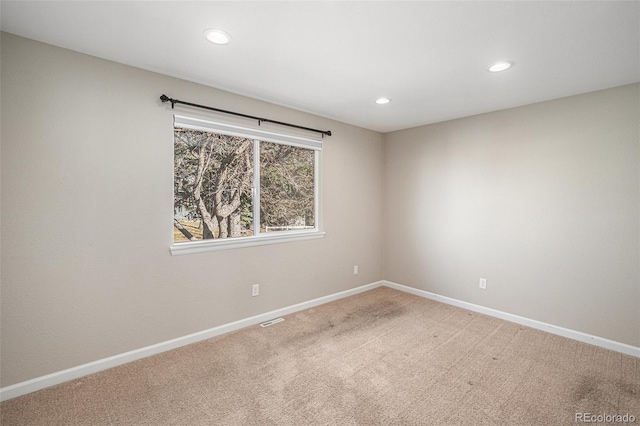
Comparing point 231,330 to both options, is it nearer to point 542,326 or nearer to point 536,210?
point 542,326

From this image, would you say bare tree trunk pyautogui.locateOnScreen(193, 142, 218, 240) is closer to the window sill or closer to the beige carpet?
the window sill

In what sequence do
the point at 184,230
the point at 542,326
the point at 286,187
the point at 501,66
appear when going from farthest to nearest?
the point at 286,187 → the point at 542,326 → the point at 184,230 → the point at 501,66

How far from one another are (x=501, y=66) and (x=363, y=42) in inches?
46.1

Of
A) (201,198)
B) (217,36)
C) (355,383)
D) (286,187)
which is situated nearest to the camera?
(217,36)

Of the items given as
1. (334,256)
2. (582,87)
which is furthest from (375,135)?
(582,87)

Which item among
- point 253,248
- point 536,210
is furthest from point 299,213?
point 536,210

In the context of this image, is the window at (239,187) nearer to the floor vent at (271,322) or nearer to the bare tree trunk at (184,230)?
the bare tree trunk at (184,230)

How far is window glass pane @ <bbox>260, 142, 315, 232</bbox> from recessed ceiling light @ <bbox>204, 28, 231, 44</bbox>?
4.38 ft

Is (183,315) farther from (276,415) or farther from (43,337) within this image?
(276,415)

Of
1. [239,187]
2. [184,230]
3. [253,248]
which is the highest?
[239,187]

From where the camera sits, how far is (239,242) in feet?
10.1

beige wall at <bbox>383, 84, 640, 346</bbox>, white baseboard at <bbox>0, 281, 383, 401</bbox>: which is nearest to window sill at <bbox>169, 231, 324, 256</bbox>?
white baseboard at <bbox>0, 281, 383, 401</bbox>

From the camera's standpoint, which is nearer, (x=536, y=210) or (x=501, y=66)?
(x=501, y=66)

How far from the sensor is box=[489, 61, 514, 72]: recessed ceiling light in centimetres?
230
